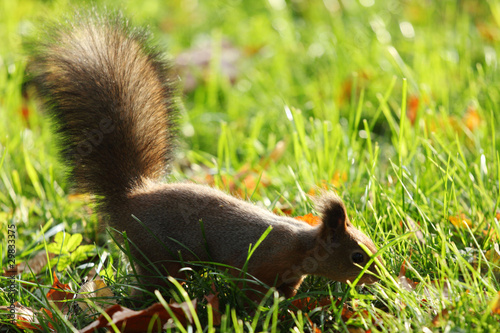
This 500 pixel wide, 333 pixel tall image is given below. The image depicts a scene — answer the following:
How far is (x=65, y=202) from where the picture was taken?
314 cm

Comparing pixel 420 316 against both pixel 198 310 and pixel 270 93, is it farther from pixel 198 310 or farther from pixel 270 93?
pixel 270 93

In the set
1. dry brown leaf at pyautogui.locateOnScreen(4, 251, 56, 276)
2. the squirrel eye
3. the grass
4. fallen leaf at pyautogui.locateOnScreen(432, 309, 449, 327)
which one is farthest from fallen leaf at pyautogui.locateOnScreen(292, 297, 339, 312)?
dry brown leaf at pyautogui.locateOnScreen(4, 251, 56, 276)

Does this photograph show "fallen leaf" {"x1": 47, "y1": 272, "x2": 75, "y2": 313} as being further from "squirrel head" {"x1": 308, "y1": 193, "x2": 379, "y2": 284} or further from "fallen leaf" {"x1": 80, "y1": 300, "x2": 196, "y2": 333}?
"squirrel head" {"x1": 308, "y1": 193, "x2": 379, "y2": 284}

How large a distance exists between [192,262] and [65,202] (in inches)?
53.3

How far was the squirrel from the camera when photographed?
2160 millimetres

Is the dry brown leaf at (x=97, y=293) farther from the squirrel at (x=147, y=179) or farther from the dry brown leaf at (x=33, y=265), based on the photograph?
the dry brown leaf at (x=33, y=265)

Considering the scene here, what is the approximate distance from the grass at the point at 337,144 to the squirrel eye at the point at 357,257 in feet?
0.34

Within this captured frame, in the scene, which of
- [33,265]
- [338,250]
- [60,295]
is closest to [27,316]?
[60,295]

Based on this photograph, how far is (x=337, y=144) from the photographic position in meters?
2.96

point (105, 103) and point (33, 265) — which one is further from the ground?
point (105, 103)

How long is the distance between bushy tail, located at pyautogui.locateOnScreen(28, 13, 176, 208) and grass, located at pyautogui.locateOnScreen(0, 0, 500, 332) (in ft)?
1.15

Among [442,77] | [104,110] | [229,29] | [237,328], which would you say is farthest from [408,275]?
[229,29]

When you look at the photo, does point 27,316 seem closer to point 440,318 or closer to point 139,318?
point 139,318

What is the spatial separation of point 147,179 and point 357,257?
98 centimetres
